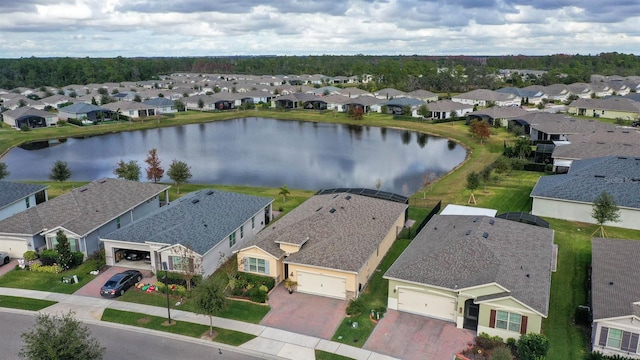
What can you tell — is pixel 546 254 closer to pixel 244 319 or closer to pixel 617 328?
pixel 617 328

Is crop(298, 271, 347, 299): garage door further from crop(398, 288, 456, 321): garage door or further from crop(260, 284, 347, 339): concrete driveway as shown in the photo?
crop(398, 288, 456, 321): garage door

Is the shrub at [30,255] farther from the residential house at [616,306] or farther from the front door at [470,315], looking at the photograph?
the residential house at [616,306]

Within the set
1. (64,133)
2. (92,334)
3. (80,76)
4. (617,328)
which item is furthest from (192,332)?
(80,76)

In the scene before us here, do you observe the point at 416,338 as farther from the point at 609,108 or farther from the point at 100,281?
the point at 609,108

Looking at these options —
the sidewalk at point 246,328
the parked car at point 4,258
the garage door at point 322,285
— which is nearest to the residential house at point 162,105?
the parked car at point 4,258

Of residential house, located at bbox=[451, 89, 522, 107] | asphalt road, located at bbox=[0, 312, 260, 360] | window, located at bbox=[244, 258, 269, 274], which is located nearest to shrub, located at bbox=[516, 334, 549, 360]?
asphalt road, located at bbox=[0, 312, 260, 360]

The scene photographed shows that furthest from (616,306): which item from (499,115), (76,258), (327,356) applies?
(499,115)
